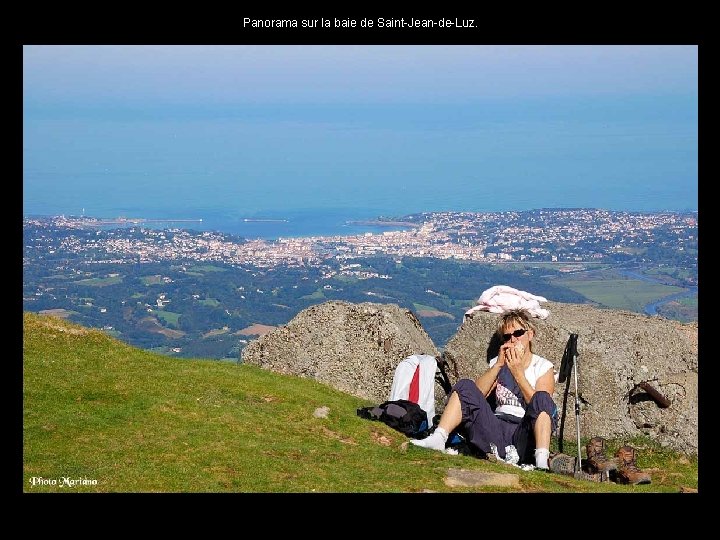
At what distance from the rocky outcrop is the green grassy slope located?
91 cm

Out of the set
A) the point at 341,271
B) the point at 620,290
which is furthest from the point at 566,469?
the point at 341,271

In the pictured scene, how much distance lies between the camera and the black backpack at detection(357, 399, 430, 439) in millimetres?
16594

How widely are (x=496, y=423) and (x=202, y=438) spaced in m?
4.95

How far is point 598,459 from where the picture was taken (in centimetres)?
1611

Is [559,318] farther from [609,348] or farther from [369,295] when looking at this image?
[369,295]

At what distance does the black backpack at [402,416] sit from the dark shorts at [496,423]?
995 millimetres

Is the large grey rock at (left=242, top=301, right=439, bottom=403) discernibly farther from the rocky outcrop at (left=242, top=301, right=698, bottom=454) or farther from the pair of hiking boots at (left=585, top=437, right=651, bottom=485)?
the pair of hiking boots at (left=585, top=437, right=651, bottom=485)

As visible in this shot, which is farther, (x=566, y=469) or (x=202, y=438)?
(x=566, y=469)

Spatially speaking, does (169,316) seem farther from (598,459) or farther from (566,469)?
(566,469)

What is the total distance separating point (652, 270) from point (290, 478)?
358 ft

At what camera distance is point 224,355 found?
66.3 m

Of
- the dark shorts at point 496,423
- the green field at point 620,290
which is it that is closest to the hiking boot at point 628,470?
the dark shorts at point 496,423

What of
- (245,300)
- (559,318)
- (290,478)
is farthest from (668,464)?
(245,300)

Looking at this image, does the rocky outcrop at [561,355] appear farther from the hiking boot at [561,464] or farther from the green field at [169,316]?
the green field at [169,316]
